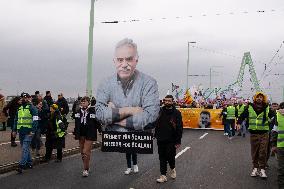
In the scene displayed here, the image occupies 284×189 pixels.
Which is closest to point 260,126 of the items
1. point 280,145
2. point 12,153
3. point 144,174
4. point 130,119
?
point 280,145

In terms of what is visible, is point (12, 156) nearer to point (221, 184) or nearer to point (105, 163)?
point (105, 163)

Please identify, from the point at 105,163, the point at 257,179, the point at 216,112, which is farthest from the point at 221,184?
the point at 216,112

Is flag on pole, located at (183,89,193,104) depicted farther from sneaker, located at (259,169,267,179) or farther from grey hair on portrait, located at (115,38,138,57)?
grey hair on portrait, located at (115,38,138,57)

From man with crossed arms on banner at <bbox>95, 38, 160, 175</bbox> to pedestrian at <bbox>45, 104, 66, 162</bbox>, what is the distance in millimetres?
7057

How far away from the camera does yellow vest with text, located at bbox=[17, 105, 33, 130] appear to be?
416 inches

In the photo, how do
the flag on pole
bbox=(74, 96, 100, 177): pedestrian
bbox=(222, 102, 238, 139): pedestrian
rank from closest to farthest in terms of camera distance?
bbox=(74, 96, 100, 177): pedestrian → bbox=(222, 102, 238, 139): pedestrian → the flag on pole

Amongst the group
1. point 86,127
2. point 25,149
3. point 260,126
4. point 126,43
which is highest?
point 126,43

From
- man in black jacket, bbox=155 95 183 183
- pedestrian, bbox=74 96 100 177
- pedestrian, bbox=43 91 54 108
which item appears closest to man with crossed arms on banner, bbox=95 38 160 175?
man in black jacket, bbox=155 95 183 183

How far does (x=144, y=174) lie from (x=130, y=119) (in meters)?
5.40

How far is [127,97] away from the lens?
5.04 m

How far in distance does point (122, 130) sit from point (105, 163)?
728cm

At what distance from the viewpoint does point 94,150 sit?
15492mm

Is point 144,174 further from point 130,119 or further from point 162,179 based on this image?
point 130,119

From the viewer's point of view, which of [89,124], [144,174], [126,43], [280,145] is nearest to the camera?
[126,43]
